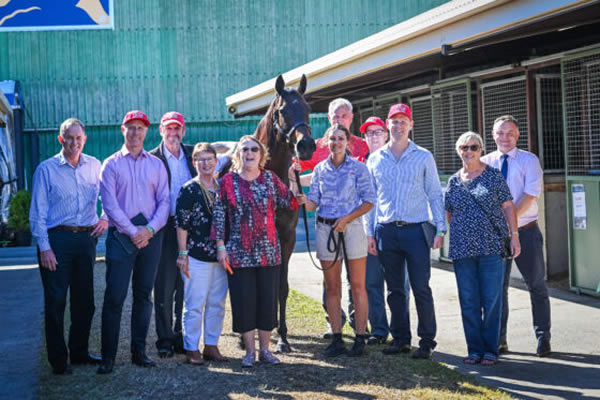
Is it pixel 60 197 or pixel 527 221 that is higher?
pixel 60 197

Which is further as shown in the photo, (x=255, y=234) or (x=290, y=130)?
(x=290, y=130)

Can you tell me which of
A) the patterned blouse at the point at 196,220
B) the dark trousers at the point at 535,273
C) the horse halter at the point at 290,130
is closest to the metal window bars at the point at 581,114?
the dark trousers at the point at 535,273

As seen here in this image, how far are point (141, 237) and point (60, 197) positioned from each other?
2.05 feet

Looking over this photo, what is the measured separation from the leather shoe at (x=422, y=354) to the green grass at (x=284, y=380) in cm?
8

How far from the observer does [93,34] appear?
772 inches

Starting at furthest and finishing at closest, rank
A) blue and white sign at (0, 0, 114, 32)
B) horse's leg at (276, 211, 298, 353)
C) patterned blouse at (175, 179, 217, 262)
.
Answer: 1. blue and white sign at (0, 0, 114, 32)
2. horse's leg at (276, 211, 298, 353)
3. patterned blouse at (175, 179, 217, 262)

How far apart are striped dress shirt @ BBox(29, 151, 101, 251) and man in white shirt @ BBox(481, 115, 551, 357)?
10.2 feet

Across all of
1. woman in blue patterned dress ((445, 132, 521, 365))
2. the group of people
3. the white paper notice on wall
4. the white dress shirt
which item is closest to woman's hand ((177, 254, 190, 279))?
the group of people

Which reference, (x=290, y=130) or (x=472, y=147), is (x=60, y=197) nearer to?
(x=290, y=130)

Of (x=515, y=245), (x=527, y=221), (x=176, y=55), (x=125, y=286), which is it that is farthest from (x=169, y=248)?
(x=176, y=55)

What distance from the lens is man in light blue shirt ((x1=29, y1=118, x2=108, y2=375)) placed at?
494 cm

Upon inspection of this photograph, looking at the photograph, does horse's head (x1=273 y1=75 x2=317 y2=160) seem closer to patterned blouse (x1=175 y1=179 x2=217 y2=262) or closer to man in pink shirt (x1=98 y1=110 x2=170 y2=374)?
patterned blouse (x1=175 y1=179 x2=217 y2=262)

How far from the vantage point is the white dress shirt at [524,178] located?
544 centimetres

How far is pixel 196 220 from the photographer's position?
5211 millimetres
